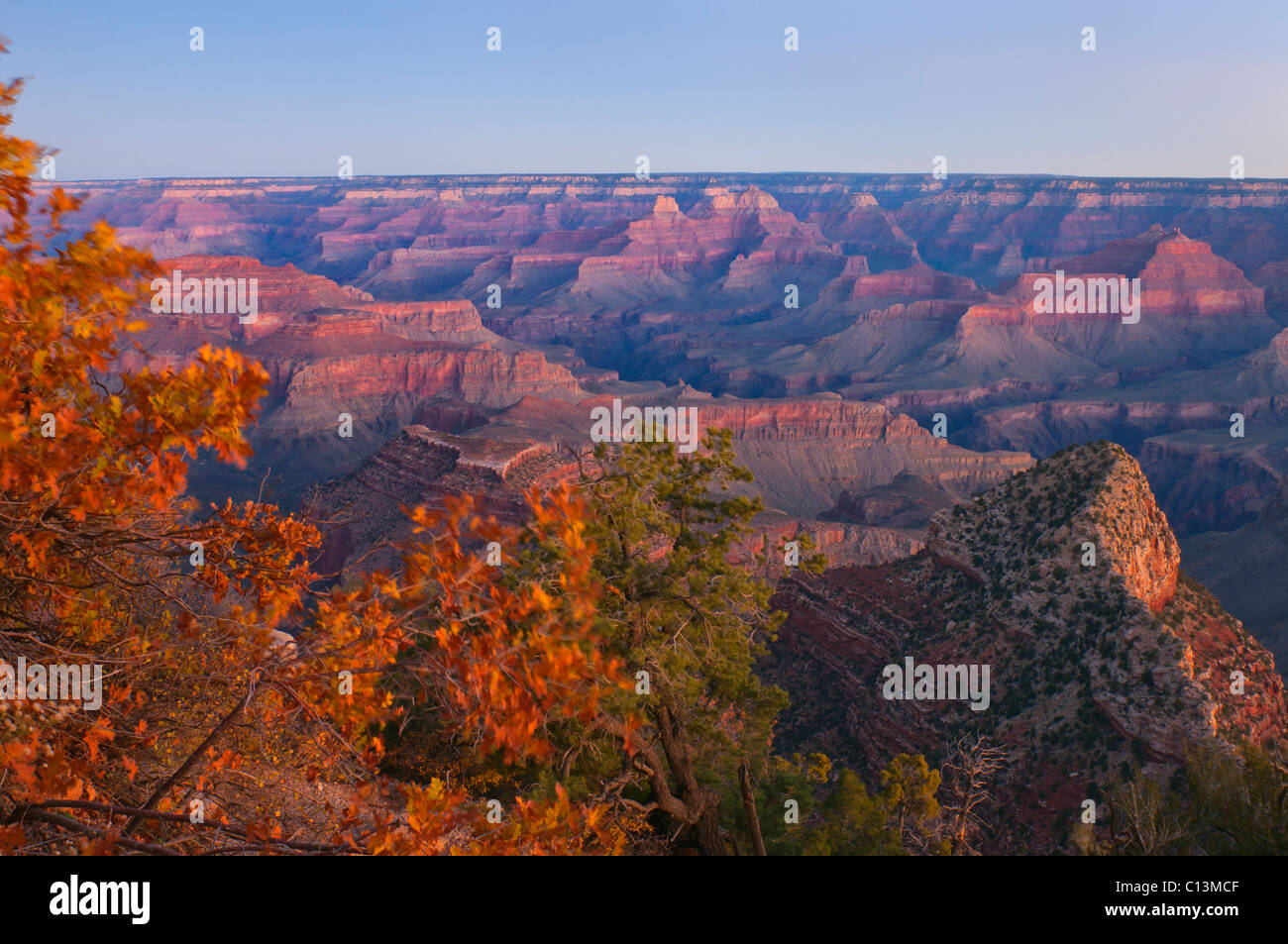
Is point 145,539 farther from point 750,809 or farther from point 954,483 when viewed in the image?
point 954,483

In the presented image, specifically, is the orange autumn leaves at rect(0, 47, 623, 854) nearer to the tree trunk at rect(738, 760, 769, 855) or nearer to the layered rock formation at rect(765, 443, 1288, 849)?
the tree trunk at rect(738, 760, 769, 855)

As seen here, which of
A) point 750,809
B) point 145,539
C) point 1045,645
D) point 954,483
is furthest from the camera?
point 954,483

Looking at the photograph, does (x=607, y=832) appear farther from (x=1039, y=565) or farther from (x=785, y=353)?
(x=785, y=353)

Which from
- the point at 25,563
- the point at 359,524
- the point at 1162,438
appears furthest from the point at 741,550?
the point at 1162,438

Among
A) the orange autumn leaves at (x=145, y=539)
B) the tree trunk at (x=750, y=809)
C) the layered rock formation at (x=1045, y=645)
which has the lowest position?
the layered rock formation at (x=1045, y=645)

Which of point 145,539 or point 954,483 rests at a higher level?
point 145,539

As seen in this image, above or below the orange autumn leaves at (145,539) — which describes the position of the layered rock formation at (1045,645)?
below

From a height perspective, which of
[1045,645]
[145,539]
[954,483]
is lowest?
[954,483]

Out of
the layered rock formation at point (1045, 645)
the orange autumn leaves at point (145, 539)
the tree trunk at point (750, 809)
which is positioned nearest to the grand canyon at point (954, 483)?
the layered rock formation at point (1045, 645)

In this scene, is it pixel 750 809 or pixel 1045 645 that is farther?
pixel 1045 645

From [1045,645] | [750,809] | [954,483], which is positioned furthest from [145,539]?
[954,483]

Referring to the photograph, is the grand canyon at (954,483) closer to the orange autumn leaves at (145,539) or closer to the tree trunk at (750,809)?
the orange autumn leaves at (145,539)
